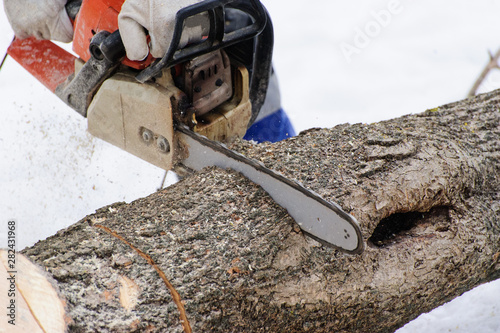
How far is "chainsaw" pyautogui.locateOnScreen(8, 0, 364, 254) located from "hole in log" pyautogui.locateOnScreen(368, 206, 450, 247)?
384 millimetres

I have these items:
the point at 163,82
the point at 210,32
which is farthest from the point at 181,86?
the point at 210,32

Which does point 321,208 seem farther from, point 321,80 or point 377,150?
point 321,80

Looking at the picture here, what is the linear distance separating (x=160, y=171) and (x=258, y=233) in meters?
1.90

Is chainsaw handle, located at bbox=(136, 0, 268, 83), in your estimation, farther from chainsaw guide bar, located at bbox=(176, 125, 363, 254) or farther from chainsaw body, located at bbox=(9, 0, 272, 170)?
chainsaw guide bar, located at bbox=(176, 125, 363, 254)

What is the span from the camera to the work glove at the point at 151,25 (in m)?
1.72

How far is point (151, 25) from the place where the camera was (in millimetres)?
1729

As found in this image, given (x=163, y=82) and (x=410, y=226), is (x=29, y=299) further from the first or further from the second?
(x=410, y=226)

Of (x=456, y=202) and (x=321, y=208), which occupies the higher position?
(x=321, y=208)

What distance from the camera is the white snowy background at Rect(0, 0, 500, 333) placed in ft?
9.76

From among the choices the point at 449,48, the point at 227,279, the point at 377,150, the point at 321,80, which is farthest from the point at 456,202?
the point at 449,48

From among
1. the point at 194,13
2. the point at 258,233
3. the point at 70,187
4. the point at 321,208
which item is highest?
the point at 194,13

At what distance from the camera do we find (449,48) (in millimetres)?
4668

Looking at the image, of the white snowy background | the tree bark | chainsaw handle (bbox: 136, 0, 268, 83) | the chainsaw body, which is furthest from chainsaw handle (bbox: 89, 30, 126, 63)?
the white snowy background

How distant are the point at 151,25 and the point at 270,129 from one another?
1.54 metres
